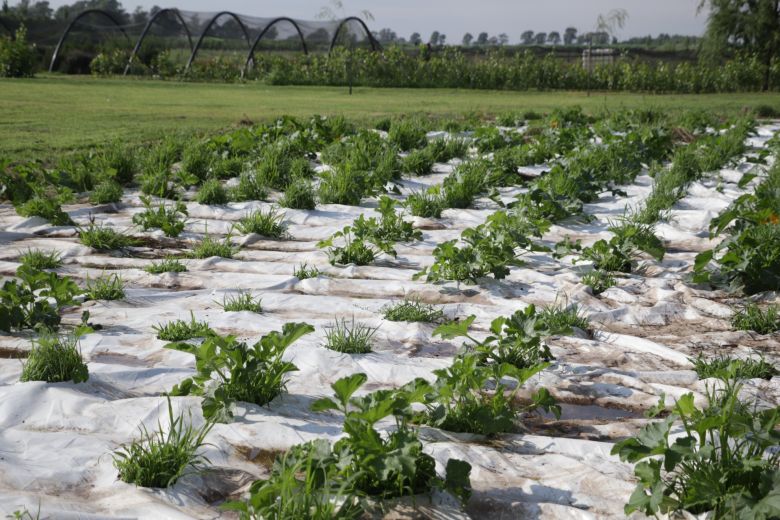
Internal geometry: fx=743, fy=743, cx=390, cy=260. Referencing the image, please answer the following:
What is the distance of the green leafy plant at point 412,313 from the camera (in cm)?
349

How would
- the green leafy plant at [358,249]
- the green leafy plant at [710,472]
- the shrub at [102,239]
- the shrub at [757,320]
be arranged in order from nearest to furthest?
1. the green leafy plant at [710,472]
2. the shrub at [757,320]
3. the green leafy plant at [358,249]
4. the shrub at [102,239]

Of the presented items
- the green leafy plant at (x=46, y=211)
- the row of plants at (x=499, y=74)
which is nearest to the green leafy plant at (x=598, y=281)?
the green leafy plant at (x=46, y=211)

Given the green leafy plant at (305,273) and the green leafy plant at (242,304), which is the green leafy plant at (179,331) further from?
the green leafy plant at (305,273)

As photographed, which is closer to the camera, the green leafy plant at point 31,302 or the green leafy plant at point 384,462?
the green leafy plant at point 384,462

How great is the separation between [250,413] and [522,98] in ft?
49.4

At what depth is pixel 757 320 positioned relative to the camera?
11.4 feet

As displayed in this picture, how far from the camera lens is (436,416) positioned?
2432mm

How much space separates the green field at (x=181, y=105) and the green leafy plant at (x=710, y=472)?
6.67m

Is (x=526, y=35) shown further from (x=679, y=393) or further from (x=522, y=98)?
(x=679, y=393)

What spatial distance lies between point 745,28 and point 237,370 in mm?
23551

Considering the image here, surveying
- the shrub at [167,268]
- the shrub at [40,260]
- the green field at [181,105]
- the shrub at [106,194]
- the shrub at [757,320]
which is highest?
the green field at [181,105]

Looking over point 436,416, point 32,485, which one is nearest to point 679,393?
point 436,416

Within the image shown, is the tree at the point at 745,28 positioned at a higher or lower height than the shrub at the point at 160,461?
higher

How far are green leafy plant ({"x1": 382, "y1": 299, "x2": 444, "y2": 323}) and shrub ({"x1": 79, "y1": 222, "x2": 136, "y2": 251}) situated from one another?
2.11m
